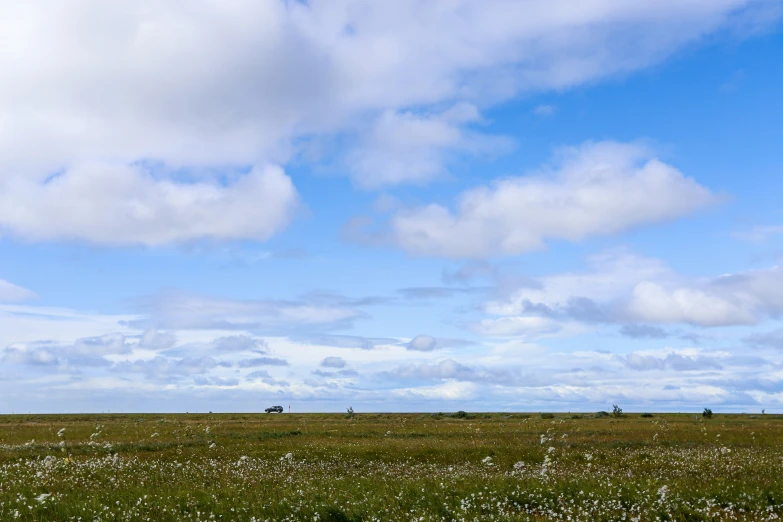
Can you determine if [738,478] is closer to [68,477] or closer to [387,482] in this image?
[387,482]

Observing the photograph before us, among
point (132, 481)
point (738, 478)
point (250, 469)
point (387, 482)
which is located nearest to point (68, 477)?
point (132, 481)

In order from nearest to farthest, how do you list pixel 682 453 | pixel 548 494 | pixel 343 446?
pixel 548 494, pixel 682 453, pixel 343 446

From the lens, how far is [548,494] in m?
16.5

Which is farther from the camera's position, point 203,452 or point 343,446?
point 343,446

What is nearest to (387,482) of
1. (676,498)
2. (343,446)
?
(676,498)

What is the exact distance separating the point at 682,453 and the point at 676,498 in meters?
13.7

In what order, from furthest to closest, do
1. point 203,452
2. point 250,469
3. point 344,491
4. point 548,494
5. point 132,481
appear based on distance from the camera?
point 203,452 → point 250,469 → point 132,481 → point 344,491 → point 548,494

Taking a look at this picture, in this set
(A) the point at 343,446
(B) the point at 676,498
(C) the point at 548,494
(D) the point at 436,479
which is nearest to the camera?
(B) the point at 676,498

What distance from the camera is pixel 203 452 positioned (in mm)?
29938

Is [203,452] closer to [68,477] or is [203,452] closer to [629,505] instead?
[68,477]

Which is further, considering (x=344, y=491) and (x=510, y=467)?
(x=510, y=467)

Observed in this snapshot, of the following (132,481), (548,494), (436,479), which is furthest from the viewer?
(132,481)

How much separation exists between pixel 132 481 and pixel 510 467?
46.7ft

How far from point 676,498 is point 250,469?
15082 millimetres
